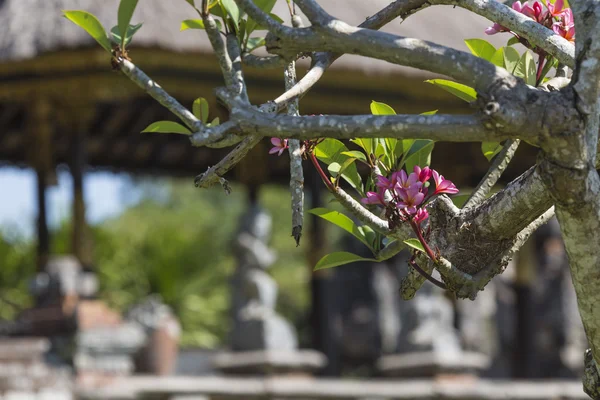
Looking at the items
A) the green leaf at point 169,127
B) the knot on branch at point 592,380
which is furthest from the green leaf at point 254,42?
the knot on branch at point 592,380

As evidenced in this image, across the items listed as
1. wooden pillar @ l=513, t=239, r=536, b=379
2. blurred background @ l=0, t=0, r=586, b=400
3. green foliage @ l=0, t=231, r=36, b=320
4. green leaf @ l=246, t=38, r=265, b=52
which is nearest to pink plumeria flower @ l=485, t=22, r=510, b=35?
green leaf @ l=246, t=38, r=265, b=52

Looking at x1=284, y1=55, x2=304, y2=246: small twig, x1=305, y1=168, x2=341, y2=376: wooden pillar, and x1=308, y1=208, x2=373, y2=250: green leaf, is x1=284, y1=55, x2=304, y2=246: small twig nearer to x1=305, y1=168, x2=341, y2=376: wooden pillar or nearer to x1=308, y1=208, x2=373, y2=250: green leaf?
x1=308, y1=208, x2=373, y2=250: green leaf

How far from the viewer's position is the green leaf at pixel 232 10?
1611 mm

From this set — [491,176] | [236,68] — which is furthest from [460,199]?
[236,68]

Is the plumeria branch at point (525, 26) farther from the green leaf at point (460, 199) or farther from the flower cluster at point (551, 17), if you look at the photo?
the green leaf at point (460, 199)

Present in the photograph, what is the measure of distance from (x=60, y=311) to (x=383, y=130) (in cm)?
537

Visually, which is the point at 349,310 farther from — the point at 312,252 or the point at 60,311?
the point at 60,311

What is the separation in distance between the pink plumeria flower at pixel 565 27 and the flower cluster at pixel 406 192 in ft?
1.14

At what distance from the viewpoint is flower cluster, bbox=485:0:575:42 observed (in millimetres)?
1891

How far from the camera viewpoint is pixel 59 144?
926cm

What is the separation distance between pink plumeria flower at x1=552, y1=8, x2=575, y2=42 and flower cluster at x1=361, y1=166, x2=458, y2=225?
348 millimetres

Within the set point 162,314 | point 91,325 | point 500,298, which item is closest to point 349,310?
point 500,298

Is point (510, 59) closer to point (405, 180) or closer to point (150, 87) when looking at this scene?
point (405, 180)

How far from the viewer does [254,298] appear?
6.95 meters
